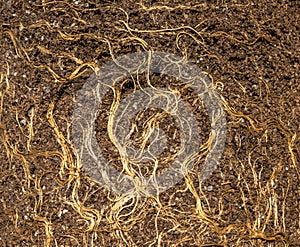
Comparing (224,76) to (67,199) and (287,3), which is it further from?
(67,199)

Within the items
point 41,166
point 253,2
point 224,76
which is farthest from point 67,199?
point 253,2

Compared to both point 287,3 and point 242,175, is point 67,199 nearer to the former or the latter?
point 242,175

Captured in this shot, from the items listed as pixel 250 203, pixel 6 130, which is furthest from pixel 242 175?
pixel 6 130

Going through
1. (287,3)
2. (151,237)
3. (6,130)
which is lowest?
(151,237)

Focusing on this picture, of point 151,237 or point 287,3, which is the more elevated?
point 287,3

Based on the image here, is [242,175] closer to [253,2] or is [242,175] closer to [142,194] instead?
[142,194]
